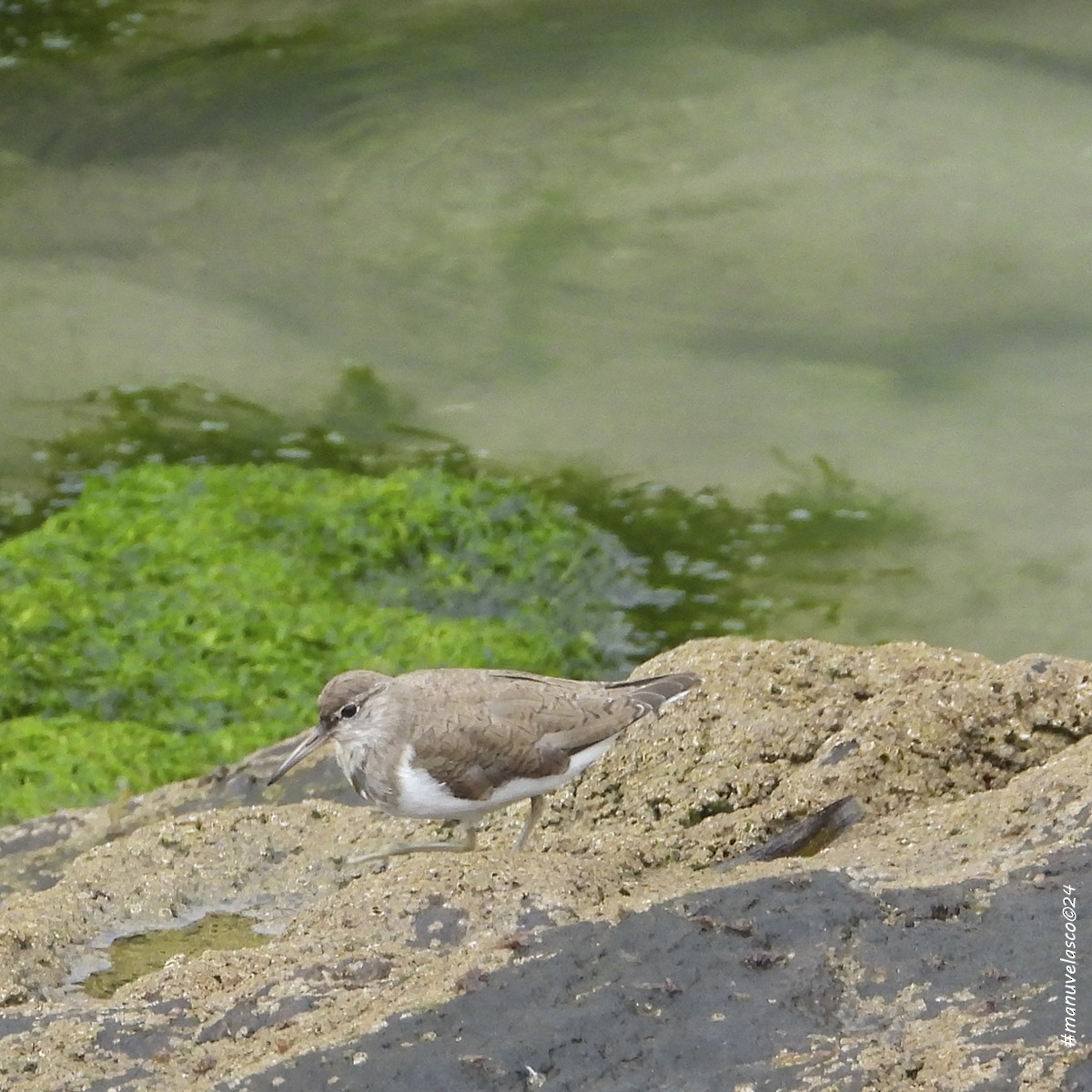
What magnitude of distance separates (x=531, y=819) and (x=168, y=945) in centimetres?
97

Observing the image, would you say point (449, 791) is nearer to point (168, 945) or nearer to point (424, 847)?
point (424, 847)

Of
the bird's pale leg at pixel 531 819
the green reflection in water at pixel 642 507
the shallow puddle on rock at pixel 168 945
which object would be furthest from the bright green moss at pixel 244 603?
the bird's pale leg at pixel 531 819

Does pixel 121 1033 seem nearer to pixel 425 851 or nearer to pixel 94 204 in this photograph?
pixel 425 851

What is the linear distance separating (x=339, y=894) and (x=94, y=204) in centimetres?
863

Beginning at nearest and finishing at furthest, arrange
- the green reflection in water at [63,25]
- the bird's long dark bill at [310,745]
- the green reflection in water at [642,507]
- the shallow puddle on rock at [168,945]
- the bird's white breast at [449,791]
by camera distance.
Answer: the shallow puddle on rock at [168,945]
the bird's white breast at [449,791]
the bird's long dark bill at [310,745]
the green reflection in water at [642,507]
the green reflection in water at [63,25]

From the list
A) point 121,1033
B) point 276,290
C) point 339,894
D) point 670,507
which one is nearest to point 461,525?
point 670,507

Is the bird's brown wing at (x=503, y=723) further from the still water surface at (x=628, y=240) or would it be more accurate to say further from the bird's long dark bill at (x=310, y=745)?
the still water surface at (x=628, y=240)

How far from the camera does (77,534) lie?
7.73 metres

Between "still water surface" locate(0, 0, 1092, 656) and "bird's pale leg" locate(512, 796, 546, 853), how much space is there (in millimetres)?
3681

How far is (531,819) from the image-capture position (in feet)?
14.0

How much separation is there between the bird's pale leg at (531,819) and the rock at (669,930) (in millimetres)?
53

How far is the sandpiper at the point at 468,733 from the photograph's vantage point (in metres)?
4.02

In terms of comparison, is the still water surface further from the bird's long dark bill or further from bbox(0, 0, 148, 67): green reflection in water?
the bird's long dark bill

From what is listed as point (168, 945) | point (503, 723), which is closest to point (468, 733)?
point (503, 723)
